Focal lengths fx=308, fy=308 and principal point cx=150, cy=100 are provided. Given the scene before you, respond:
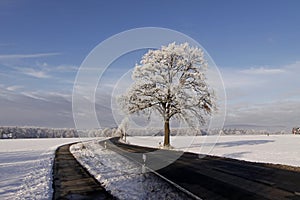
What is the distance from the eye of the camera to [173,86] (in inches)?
1436

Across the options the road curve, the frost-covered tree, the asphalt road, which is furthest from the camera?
the frost-covered tree

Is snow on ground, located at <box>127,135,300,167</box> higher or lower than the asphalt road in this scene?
lower

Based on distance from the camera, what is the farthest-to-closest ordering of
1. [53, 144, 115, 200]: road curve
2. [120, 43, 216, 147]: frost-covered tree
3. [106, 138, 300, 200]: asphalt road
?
[120, 43, 216, 147]: frost-covered tree → [53, 144, 115, 200]: road curve → [106, 138, 300, 200]: asphalt road

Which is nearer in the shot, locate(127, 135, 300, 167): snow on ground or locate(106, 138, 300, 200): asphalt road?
locate(106, 138, 300, 200): asphalt road

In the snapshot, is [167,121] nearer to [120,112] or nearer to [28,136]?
[120,112]

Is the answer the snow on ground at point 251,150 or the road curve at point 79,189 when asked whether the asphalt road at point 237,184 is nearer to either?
the road curve at point 79,189

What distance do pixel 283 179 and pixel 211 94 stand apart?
24.8 metres

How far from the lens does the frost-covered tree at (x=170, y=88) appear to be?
121ft

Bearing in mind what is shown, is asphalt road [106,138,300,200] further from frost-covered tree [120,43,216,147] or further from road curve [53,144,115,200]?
frost-covered tree [120,43,216,147]

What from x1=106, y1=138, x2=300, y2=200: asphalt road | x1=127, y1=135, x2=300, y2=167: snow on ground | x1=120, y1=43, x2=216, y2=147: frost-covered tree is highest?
x1=120, y1=43, x2=216, y2=147: frost-covered tree

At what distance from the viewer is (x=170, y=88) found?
36.5 meters

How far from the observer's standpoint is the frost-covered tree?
36906 mm

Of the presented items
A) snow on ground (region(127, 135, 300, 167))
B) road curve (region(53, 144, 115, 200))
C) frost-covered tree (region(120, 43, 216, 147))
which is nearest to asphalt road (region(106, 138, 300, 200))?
road curve (region(53, 144, 115, 200))

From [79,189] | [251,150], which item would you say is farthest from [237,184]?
[251,150]
